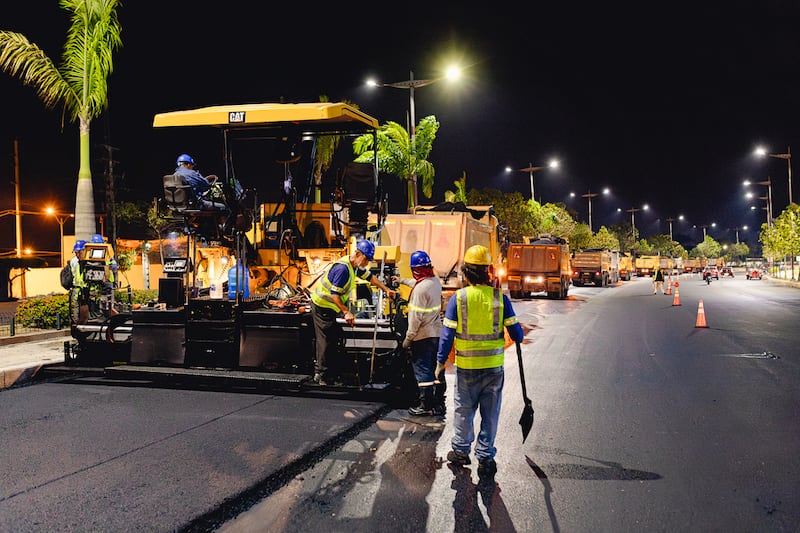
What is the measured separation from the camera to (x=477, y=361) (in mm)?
4781

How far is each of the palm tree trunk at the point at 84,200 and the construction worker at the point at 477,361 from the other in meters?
11.9

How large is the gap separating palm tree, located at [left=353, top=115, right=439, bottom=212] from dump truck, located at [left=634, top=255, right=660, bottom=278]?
167 ft

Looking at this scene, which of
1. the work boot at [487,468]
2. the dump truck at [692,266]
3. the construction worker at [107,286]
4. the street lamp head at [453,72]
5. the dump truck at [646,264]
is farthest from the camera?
the dump truck at [692,266]

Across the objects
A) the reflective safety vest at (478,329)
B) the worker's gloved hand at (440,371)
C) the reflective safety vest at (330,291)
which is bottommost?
the worker's gloved hand at (440,371)

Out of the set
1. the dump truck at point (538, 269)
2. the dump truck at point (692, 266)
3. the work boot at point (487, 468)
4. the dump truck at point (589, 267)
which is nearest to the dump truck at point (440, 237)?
the work boot at point (487, 468)

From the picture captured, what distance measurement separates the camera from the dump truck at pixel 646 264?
68581 mm

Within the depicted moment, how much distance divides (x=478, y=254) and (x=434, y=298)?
4.11 feet

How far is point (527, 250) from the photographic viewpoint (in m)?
26.9

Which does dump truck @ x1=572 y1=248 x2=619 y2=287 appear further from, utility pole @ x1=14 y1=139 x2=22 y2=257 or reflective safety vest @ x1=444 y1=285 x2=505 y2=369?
reflective safety vest @ x1=444 y1=285 x2=505 y2=369

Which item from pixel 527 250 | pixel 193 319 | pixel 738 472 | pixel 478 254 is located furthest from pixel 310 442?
pixel 527 250

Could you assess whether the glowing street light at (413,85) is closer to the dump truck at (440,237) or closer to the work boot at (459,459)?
the dump truck at (440,237)

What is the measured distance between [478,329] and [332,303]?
2.37 metres

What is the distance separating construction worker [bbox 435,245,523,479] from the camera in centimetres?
479

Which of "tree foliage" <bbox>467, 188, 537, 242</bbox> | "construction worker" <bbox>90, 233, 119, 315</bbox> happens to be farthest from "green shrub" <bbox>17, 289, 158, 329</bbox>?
"tree foliage" <bbox>467, 188, 537, 242</bbox>
